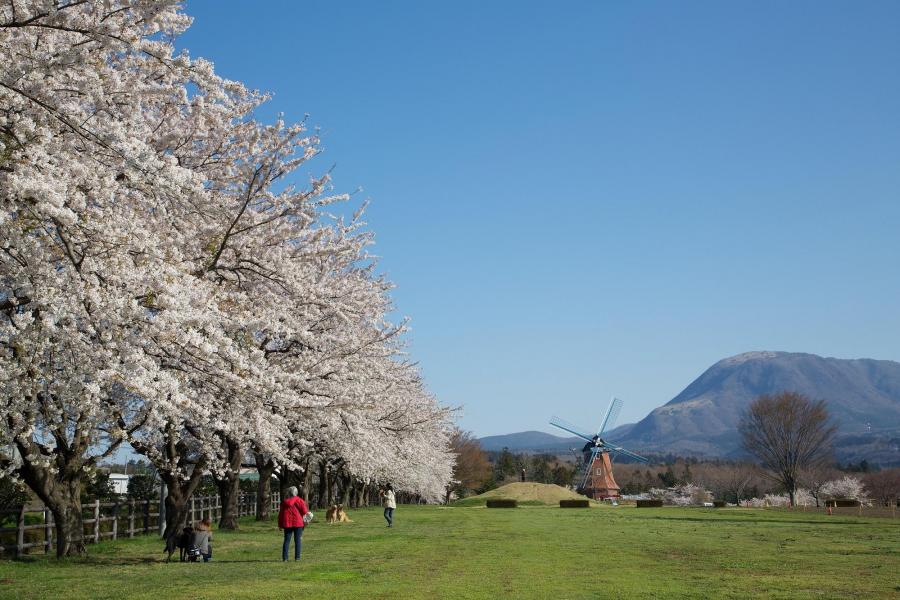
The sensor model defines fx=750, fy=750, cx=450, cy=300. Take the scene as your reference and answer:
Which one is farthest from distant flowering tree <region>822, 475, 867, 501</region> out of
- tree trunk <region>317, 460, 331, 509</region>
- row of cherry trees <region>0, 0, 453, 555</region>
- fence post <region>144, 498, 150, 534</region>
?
row of cherry trees <region>0, 0, 453, 555</region>

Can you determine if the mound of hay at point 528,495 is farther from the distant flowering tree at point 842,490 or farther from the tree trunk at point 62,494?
the tree trunk at point 62,494

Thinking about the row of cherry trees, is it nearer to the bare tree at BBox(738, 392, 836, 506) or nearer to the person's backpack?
the person's backpack

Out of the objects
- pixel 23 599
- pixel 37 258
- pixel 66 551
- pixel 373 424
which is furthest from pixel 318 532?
pixel 37 258

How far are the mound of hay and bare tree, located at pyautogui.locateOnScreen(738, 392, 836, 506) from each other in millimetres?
24027

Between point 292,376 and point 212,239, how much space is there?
2.90m

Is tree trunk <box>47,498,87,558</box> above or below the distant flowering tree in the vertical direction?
above

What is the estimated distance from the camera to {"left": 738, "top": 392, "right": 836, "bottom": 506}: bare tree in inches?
3659

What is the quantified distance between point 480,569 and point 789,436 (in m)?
88.1

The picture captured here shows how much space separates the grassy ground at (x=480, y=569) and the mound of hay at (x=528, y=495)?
2838 inches

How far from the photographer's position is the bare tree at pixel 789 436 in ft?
305

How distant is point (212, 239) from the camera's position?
514 inches

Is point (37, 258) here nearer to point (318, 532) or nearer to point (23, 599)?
point (23, 599)

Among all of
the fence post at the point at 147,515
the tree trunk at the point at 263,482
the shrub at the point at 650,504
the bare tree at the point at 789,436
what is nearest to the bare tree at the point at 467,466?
the shrub at the point at 650,504

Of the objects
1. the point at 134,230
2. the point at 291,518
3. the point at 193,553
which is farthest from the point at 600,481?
the point at 134,230
